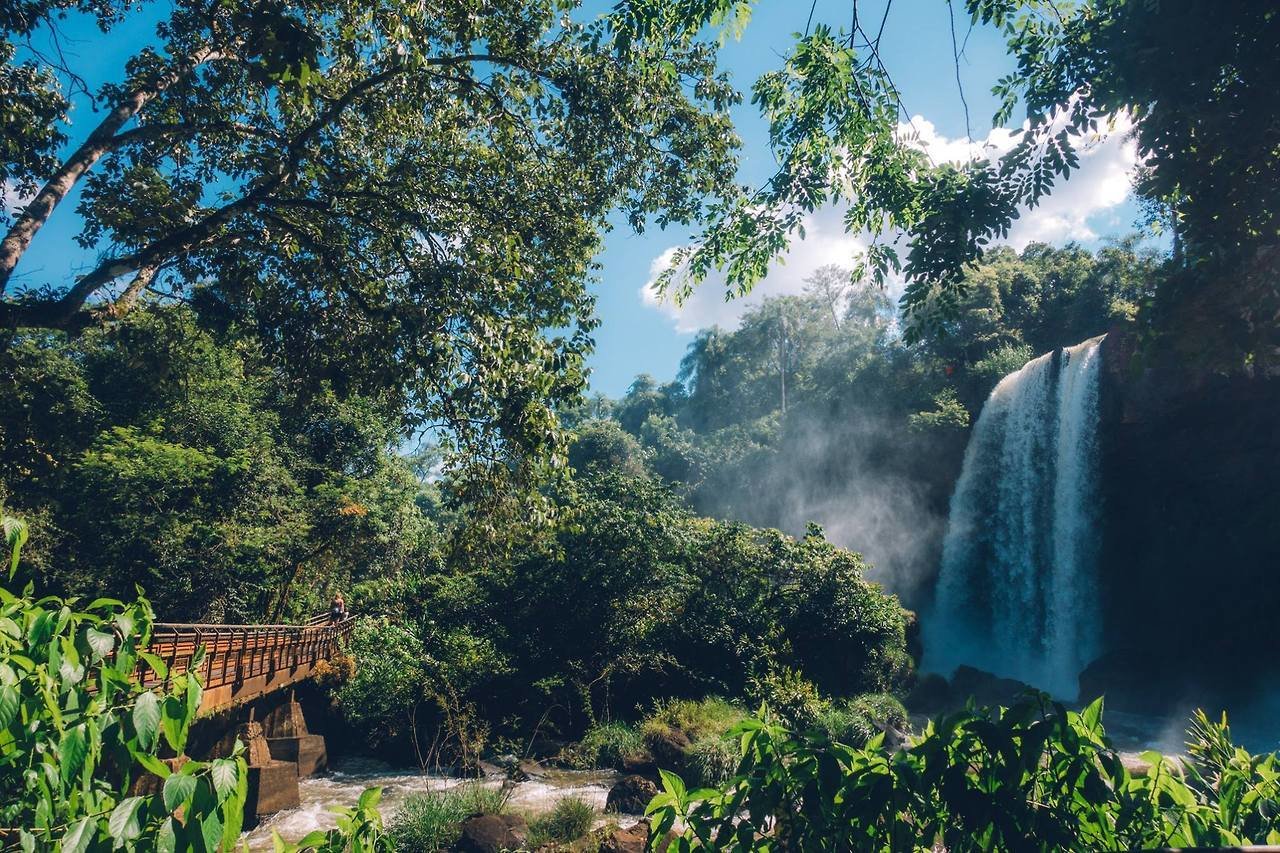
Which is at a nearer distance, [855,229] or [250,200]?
[855,229]

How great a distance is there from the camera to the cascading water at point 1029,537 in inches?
806

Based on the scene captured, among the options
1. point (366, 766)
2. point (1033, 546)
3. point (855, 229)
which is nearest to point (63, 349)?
point (366, 766)

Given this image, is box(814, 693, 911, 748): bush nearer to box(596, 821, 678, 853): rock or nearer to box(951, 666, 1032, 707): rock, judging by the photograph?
box(951, 666, 1032, 707): rock

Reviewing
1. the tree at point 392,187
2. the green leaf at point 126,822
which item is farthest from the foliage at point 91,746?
the tree at point 392,187

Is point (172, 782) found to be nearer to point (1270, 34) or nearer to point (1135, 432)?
point (1270, 34)

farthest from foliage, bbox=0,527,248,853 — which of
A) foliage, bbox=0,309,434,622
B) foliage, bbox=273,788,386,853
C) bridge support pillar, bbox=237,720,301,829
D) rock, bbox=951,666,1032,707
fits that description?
rock, bbox=951,666,1032,707

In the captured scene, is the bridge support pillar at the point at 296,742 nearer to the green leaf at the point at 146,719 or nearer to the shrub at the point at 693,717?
the shrub at the point at 693,717

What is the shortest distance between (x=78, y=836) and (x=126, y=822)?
7 cm

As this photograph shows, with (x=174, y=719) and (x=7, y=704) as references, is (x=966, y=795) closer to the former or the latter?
(x=174, y=719)

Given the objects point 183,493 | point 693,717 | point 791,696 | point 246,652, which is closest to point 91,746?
point 246,652

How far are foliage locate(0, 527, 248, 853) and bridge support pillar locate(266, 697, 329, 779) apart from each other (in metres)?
12.4

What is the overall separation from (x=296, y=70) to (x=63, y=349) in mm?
24122

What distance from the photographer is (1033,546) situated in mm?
21828

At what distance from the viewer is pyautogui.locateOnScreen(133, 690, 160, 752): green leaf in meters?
1.36
